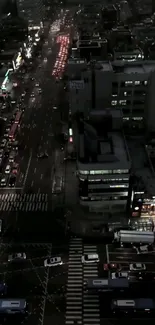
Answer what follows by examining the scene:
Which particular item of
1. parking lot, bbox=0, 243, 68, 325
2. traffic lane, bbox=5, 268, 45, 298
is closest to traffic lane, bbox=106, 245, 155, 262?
parking lot, bbox=0, 243, 68, 325

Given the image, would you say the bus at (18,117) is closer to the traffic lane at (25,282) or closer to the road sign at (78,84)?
the road sign at (78,84)

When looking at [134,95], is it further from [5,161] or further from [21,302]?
[21,302]

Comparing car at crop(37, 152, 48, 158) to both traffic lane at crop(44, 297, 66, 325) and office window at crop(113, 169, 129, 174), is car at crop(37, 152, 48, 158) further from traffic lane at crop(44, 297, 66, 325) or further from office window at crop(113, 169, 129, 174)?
traffic lane at crop(44, 297, 66, 325)

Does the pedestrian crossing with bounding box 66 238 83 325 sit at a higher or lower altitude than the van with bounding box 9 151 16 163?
lower

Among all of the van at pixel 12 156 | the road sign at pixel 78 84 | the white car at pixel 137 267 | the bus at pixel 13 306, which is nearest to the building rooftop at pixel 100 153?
the road sign at pixel 78 84

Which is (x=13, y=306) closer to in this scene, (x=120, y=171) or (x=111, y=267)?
(x=111, y=267)
